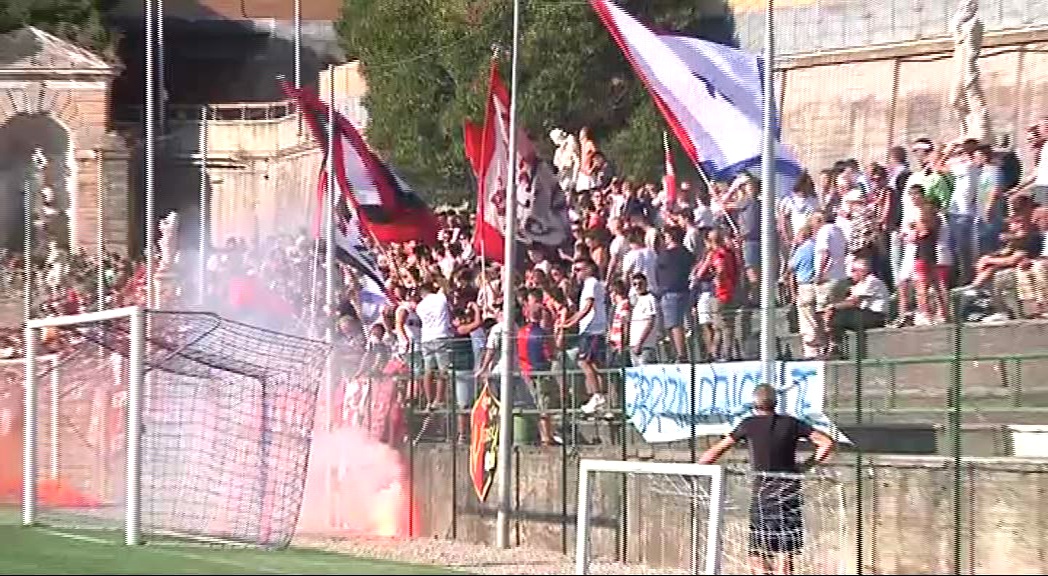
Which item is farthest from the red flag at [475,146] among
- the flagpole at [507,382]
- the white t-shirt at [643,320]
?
the white t-shirt at [643,320]

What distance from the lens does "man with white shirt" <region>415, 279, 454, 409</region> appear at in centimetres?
2933

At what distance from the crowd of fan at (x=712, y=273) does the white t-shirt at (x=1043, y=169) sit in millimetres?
19

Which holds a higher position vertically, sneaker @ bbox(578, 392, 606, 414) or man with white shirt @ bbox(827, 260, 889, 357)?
man with white shirt @ bbox(827, 260, 889, 357)

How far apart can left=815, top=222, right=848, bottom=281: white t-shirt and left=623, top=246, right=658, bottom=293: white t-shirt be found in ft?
8.20

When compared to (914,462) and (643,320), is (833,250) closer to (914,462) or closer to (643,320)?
(643,320)

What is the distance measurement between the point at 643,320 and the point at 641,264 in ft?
3.88

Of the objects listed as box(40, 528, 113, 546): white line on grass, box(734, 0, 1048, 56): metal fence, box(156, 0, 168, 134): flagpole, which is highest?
box(156, 0, 168, 134): flagpole

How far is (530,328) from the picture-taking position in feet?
92.6

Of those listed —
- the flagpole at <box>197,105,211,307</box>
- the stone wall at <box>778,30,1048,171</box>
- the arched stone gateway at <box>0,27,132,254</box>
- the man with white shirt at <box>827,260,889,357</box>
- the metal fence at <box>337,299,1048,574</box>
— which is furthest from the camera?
the arched stone gateway at <box>0,27,132,254</box>

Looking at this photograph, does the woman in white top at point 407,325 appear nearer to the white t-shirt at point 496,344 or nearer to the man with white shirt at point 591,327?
the white t-shirt at point 496,344

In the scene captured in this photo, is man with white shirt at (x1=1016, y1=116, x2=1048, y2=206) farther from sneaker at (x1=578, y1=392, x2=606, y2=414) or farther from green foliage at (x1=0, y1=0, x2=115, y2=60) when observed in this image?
green foliage at (x1=0, y1=0, x2=115, y2=60)

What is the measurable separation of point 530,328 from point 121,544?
19.9 ft

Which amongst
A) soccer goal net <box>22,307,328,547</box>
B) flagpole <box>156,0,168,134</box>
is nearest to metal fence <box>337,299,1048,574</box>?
soccer goal net <box>22,307,328,547</box>

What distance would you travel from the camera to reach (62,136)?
76562mm
